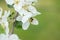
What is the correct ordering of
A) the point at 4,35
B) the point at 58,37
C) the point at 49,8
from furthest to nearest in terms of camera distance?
the point at 49,8 < the point at 58,37 < the point at 4,35

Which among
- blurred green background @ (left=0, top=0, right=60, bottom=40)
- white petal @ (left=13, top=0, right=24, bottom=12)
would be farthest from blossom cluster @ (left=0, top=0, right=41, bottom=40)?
blurred green background @ (left=0, top=0, right=60, bottom=40)

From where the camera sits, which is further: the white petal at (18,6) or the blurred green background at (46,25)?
the blurred green background at (46,25)

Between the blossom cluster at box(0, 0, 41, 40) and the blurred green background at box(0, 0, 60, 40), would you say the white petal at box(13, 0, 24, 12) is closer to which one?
the blossom cluster at box(0, 0, 41, 40)

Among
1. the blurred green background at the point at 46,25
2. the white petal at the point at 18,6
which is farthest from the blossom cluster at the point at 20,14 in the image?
the blurred green background at the point at 46,25

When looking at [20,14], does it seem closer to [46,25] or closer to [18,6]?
[18,6]

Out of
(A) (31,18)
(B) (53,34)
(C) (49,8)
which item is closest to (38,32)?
(B) (53,34)

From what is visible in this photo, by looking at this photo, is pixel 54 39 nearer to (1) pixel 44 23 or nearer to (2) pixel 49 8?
(1) pixel 44 23

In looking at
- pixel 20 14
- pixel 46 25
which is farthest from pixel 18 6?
pixel 46 25

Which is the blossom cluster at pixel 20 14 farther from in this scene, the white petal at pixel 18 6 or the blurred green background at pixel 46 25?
the blurred green background at pixel 46 25
